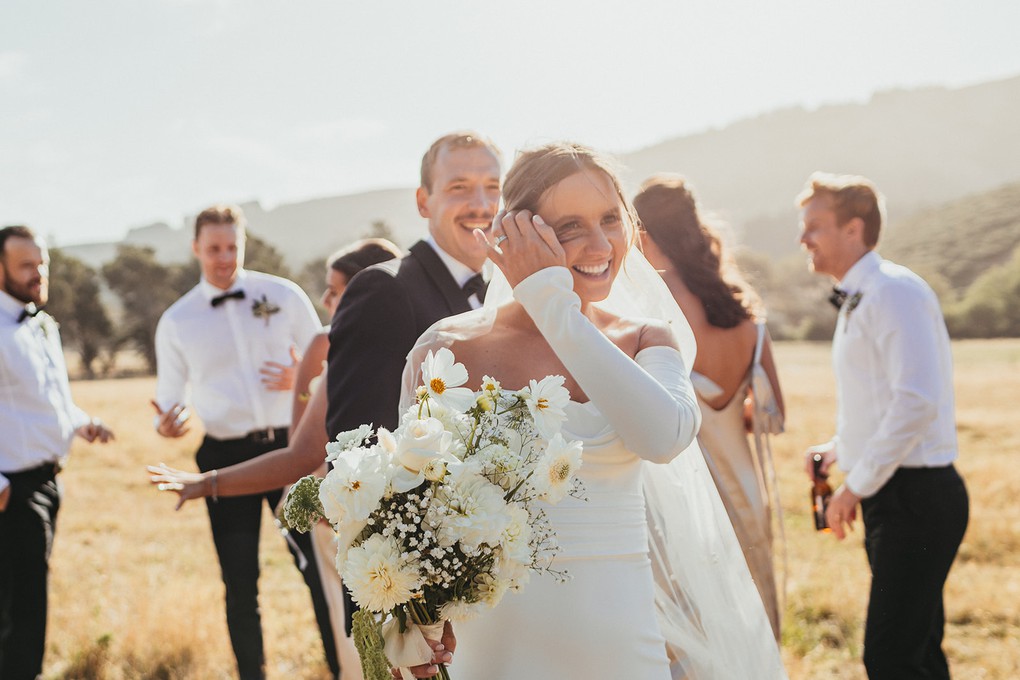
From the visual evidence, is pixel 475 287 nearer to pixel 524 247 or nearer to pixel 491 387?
pixel 524 247

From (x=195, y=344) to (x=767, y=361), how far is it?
3922 millimetres

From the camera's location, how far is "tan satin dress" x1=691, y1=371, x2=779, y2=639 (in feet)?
14.8

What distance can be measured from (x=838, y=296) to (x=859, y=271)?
18cm

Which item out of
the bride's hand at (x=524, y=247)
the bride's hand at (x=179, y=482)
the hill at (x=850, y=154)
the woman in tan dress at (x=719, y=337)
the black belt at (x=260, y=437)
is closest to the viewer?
the bride's hand at (x=524, y=247)

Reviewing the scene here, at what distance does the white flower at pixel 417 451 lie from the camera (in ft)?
6.25

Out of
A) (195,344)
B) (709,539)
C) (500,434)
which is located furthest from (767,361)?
(195,344)

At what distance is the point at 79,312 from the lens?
5400 centimetres

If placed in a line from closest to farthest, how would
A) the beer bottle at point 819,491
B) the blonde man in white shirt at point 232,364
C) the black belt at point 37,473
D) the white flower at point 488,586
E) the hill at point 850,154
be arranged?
the white flower at point 488,586 < the beer bottle at point 819,491 < the black belt at point 37,473 < the blonde man in white shirt at point 232,364 < the hill at point 850,154

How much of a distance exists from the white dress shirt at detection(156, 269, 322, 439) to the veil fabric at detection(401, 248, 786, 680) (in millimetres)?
3548

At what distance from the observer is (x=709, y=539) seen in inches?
132

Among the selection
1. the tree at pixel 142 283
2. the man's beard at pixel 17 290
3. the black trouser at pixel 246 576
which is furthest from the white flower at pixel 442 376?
the tree at pixel 142 283

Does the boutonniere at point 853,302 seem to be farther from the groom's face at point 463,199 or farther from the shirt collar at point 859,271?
the groom's face at point 463,199

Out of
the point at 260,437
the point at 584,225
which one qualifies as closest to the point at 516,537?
the point at 584,225

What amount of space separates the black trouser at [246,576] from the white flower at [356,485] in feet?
12.7
